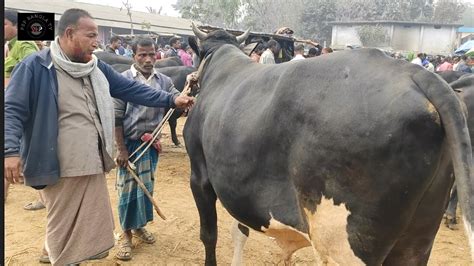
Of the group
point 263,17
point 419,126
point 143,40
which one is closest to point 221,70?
point 143,40

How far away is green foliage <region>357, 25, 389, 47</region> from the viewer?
40062 millimetres

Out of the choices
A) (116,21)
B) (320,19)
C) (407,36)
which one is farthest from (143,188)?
(320,19)

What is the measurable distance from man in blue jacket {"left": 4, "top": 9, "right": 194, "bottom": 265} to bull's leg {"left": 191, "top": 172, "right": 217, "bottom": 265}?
674mm

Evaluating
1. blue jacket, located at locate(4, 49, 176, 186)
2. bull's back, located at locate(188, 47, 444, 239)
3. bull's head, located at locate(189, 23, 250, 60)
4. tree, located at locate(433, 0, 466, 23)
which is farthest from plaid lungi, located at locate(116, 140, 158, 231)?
tree, located at locate(433, 0, 466, 23)

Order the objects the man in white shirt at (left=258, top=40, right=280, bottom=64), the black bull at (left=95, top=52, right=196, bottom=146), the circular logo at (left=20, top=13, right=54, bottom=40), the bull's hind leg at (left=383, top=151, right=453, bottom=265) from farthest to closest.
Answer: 1. the black bull at (left=95, top=52, right=196, bottom=146)
2. the man in white shirt at (left=258, top=40, right=280, bottom=64)
3. the circular logo at (left=20, top=13, right=54, bottom=40)
4. the bull's hind leg at (left=383, top=151, right=453, bottom=265)

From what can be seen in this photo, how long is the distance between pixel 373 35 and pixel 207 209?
130ft

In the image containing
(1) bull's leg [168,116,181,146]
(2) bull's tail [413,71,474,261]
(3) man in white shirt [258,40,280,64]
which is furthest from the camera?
(1) bull's leg [168,116,181,146]

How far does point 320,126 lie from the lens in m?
2.17

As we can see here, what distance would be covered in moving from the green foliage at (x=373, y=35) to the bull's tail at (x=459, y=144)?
40116 mm

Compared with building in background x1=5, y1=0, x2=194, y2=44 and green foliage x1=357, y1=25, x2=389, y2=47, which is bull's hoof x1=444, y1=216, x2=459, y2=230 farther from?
green foliage x1=357, y1=25, x2=389, y2=47

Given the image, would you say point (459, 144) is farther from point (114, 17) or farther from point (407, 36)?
point (407, 36)

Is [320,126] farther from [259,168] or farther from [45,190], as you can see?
[45,190]

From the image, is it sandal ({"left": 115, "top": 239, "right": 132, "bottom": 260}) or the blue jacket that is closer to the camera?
the blue jacket

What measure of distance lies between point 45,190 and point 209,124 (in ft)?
4.02
